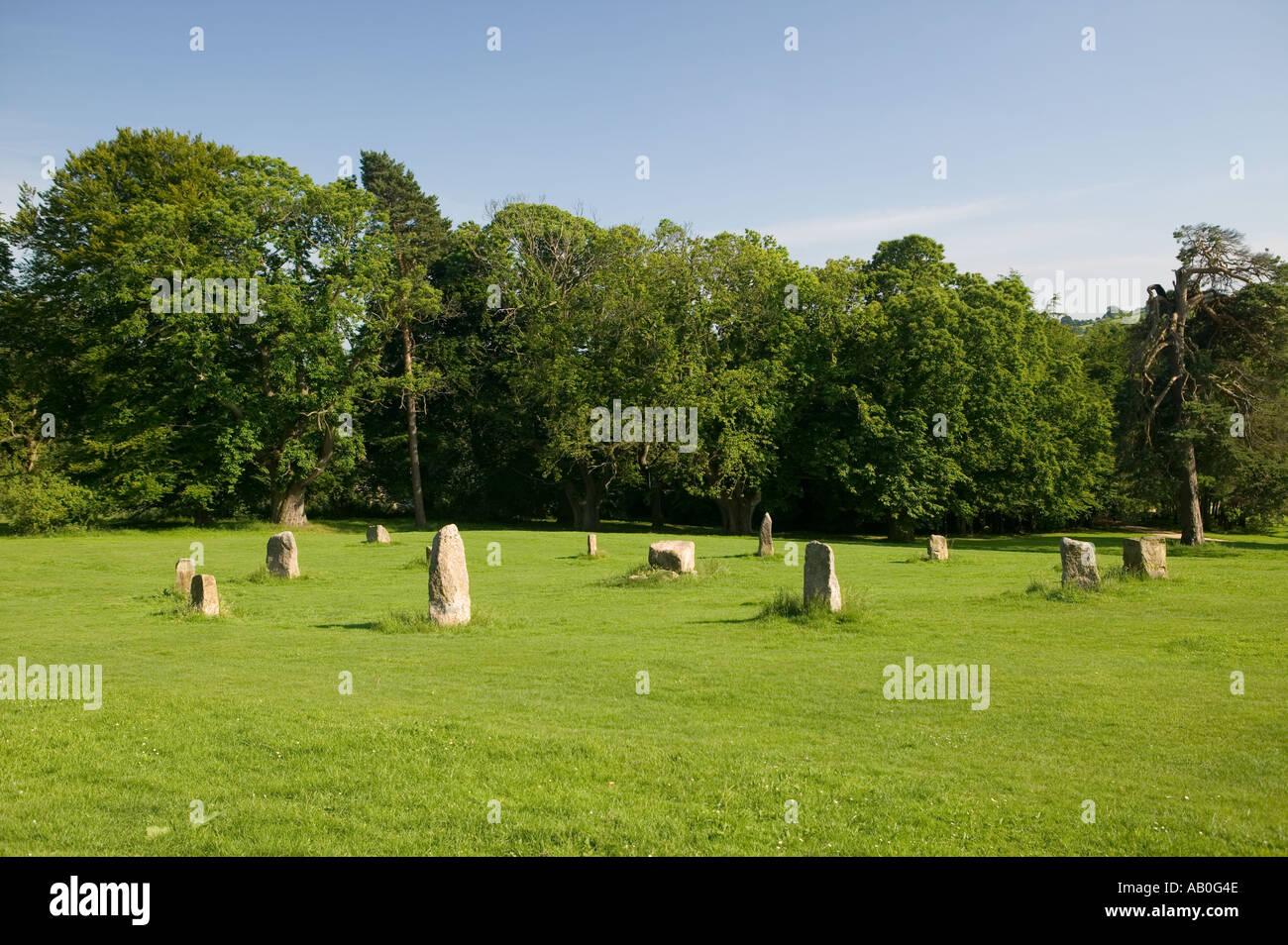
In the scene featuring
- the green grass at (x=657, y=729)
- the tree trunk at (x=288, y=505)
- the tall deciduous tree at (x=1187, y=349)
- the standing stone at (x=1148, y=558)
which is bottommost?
the green grass at (x=657, y=729)

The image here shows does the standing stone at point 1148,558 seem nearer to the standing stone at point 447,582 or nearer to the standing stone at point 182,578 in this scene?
the standing stone at point 447,582

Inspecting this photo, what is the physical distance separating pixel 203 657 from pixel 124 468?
31.7 metres

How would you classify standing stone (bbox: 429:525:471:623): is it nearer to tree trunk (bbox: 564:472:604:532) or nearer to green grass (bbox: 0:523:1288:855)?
green grass (bbox: 0:523:1288:855)

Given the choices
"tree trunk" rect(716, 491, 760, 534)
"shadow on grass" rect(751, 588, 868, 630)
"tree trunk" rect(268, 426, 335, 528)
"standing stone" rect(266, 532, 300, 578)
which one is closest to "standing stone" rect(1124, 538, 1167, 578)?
"shadow on grass" rect(751, 588, 868, 630)

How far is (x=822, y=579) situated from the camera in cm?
1692

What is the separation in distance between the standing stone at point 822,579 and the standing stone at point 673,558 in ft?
21.5

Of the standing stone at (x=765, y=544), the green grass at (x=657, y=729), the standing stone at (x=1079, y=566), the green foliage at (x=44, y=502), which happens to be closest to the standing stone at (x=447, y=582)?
the green grass at (x=657, y=729)

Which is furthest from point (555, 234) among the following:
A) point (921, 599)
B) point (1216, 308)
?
point (921, 599)

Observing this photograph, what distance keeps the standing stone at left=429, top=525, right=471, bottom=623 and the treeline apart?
28.0m

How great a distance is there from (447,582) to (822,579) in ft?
22.4

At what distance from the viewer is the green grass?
273 inches

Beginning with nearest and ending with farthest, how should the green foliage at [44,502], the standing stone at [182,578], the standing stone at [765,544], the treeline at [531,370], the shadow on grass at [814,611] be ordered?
the shadow on grass at [814,611] < the standing stone at [182,578] < the standing stone at [765,544] < the green foliage at [44,502] < the treeline at [531,370]

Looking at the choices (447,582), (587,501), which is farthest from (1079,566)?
(587,501)

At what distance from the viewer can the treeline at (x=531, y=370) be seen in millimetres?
40656
